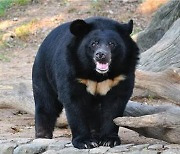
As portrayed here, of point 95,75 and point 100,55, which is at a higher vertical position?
point 100,55

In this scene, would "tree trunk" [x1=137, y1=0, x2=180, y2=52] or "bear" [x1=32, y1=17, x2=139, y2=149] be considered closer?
"bear" [x1=32, y1=17, x2=139, y2=149]

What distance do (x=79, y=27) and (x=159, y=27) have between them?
4.86m

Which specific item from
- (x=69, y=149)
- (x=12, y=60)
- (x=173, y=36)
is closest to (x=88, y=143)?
(x=69, y=149)

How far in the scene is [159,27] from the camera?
9.56 m

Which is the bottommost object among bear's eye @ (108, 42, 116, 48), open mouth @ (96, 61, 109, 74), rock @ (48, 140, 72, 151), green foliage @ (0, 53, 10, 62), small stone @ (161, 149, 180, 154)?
rock @ (48, 140, 72, 151)

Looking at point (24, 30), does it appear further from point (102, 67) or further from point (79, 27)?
point (102, 67)

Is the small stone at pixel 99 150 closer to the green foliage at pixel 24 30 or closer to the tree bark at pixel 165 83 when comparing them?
the tree bark at pixel 165 83

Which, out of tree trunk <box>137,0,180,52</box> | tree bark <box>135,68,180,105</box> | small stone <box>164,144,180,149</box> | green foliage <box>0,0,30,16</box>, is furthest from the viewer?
green foliage <box>0,0,30,16</box>

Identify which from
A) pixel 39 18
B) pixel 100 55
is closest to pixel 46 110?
pixel 100 55

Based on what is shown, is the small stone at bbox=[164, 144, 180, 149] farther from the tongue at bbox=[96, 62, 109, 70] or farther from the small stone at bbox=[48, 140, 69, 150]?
the small stone at bbox=[48, 140, 69, 150]

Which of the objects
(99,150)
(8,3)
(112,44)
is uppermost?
(8,3)

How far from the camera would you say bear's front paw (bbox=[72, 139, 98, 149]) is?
4836mm

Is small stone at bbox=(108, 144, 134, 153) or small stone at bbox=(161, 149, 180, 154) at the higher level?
small stone at bbox=(161, 149, 180, 154)

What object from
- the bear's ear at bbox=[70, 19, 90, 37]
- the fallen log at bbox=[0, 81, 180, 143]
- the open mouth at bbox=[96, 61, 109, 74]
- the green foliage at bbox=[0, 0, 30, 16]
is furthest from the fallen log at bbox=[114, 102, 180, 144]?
the green foliage at bbox=[0, 0, 30, 16]
